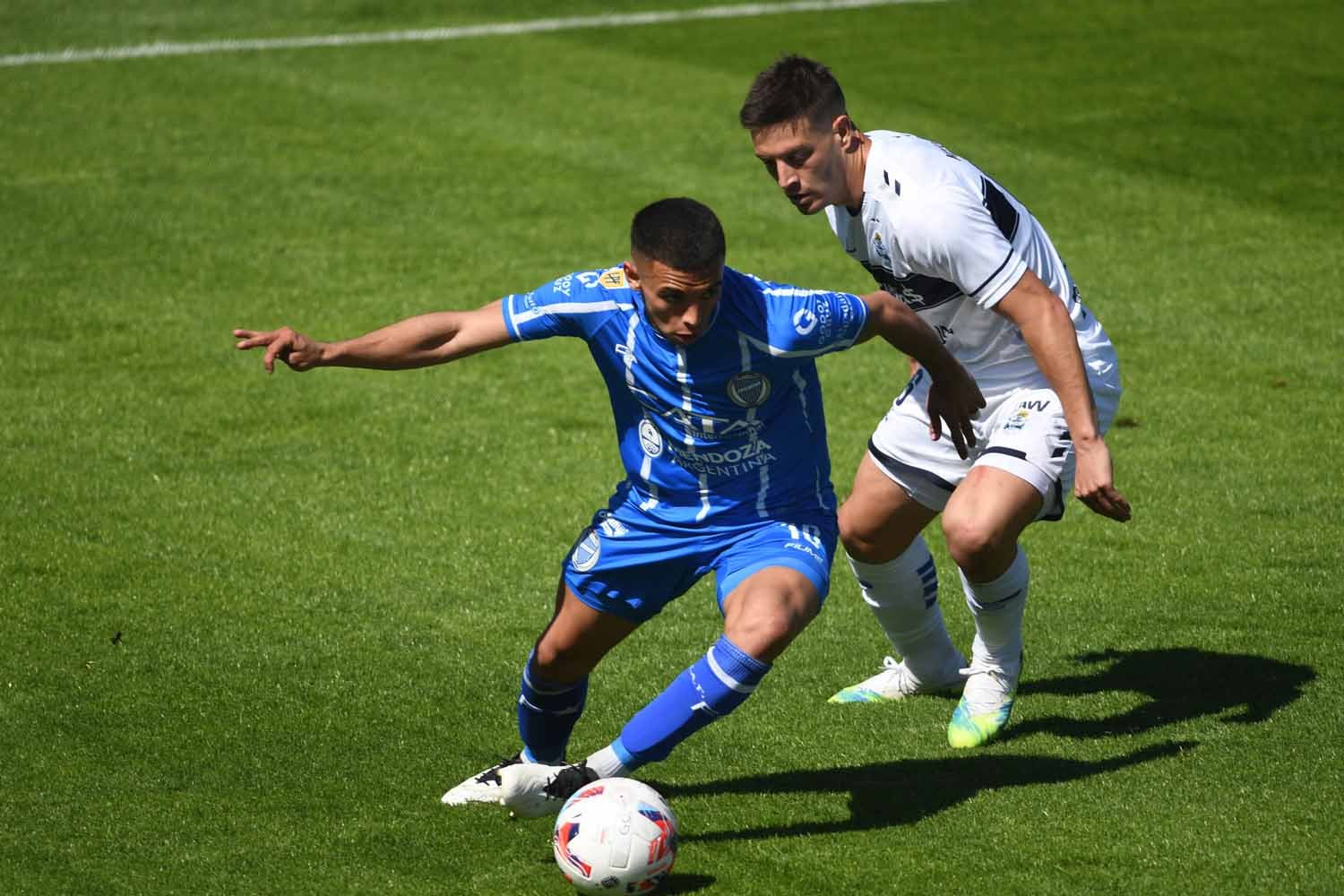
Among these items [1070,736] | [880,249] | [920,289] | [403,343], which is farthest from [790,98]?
[1070,736]

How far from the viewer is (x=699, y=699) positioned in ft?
16.5

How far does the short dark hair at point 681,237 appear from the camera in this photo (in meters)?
4.99

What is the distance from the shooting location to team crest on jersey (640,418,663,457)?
5438 mm

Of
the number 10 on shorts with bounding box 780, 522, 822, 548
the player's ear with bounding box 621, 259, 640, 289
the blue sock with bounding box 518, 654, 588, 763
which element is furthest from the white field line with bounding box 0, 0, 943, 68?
the number 10 on shorts with bounding box 780, 522, 822, 548

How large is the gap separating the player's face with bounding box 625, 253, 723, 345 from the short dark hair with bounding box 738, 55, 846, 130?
2.86 feet

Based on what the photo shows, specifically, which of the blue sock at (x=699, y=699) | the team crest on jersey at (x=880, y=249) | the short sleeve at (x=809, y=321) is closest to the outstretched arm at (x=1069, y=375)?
the team crest on jersey at (x=880, y=249)

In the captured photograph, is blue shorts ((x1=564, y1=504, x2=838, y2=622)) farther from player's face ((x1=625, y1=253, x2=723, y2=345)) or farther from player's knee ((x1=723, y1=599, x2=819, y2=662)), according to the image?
player's face ((x1=625, y1=253, x2=723, y2=345))

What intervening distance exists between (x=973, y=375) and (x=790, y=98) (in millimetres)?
1265

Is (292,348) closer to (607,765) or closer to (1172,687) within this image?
(607,765)

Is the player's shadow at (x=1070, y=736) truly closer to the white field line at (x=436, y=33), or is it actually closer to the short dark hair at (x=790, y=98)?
the short dark hair at (x=790, y=98)

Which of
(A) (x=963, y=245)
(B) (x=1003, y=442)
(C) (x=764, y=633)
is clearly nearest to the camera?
(C) (x=764, y=633)

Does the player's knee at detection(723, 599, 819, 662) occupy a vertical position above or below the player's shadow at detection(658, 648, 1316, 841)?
above

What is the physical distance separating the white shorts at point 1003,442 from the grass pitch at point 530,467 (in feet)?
3.03

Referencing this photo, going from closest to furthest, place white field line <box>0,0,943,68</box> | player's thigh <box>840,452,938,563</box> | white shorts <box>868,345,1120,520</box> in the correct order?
1. white shorts <box>868,345,1120,520</box>
2. player's thigh <box>840,452,938,563</box>
3. white field line <box>0,0,943,68</box>
